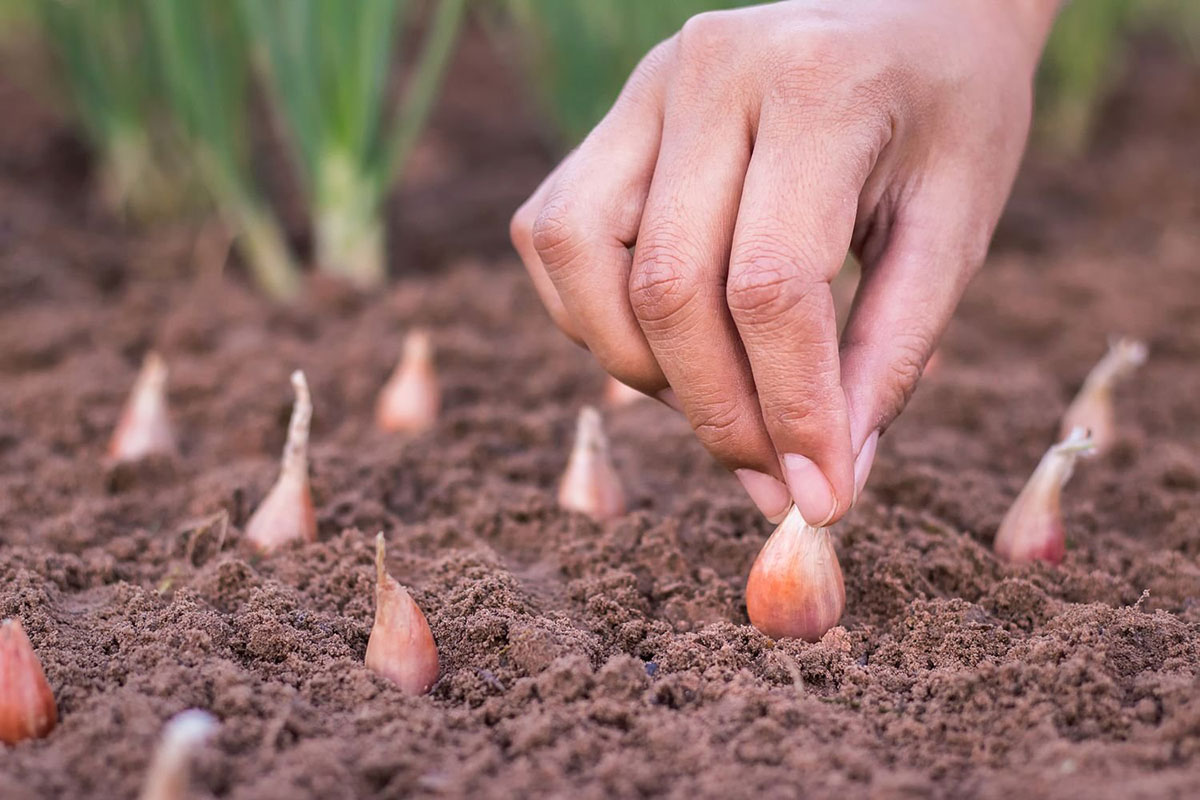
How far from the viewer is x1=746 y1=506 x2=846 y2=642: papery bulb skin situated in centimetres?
107

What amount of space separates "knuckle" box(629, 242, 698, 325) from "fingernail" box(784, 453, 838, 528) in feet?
0.59

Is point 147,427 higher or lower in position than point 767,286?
lower

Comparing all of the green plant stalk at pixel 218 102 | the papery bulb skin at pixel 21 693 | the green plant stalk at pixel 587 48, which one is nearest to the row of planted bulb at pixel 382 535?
the papery bulb skin at pixel 21 693

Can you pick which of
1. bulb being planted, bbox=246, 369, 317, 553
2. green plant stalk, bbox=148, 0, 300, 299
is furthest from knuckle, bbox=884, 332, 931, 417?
green plant stalk, bbox=148, 0, 300, 299

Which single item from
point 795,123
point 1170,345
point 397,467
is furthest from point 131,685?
point 1170,345

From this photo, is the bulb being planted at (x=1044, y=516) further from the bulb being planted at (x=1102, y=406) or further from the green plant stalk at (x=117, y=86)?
the green plant stalk at (x=117, y=86)

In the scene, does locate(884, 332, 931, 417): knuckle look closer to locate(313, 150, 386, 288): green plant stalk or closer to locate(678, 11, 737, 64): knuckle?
locate(678, 11, 737, 64): knuckle

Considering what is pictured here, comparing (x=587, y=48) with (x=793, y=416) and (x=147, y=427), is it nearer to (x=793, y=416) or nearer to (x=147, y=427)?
(x=147, y=427)

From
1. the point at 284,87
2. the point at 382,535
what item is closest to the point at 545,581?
the point at 382,535

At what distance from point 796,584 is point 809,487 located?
0.12m

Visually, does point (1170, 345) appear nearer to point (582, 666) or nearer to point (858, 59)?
point (858, 59)

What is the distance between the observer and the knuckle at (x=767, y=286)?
925 millimetres

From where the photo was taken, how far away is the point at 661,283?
38.5 inches

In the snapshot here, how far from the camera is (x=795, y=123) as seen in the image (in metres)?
0.98
